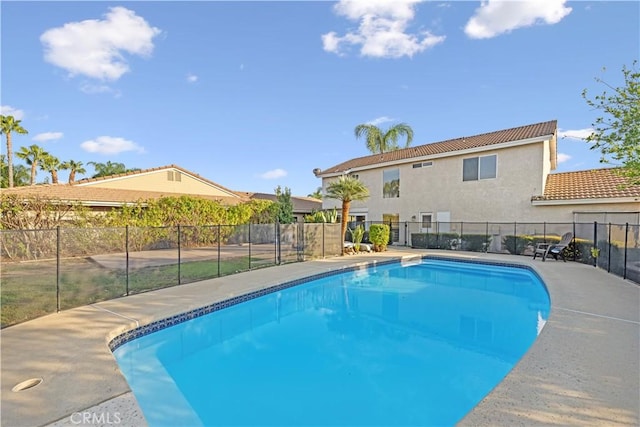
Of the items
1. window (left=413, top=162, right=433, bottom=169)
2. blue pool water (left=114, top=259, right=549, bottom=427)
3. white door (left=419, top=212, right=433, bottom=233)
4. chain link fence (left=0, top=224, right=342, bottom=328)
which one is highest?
window (left=413, top=162, right=433, bottom=169)

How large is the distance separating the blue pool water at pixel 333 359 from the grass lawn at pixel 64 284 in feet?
7.47

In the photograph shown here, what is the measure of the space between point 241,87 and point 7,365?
15.7 meters

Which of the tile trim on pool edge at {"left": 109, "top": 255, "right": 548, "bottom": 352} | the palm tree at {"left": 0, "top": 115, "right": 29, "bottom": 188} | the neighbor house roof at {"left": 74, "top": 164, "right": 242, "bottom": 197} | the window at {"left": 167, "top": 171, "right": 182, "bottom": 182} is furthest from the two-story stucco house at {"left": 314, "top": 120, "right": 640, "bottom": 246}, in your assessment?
the palm tree at {"left": 0, "top": 115, "right": 29, "bottom": 188}

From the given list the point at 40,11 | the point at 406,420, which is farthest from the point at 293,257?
the point at 40,11

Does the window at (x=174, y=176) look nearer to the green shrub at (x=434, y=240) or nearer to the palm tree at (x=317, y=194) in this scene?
the green shrub at (x=434, y=240)

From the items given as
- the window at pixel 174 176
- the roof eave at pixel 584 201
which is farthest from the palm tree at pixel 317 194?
the roof eave at pixel 584 201

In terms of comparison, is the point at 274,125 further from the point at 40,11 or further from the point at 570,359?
the point at 570,359

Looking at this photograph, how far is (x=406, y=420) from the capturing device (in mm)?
3795

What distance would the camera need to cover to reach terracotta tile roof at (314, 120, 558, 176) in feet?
52.2

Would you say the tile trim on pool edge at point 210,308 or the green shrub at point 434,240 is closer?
the tile trim on pool edge at point 210,308

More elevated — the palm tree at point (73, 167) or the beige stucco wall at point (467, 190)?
the palm tree at point (73, 167)

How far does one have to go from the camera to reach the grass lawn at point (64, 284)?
6.15 metres

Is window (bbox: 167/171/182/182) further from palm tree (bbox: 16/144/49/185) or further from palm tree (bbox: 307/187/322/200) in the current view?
palm tree (bbox: 307/187/322/200)

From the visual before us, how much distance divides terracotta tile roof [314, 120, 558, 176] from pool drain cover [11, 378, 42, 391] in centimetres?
1865
